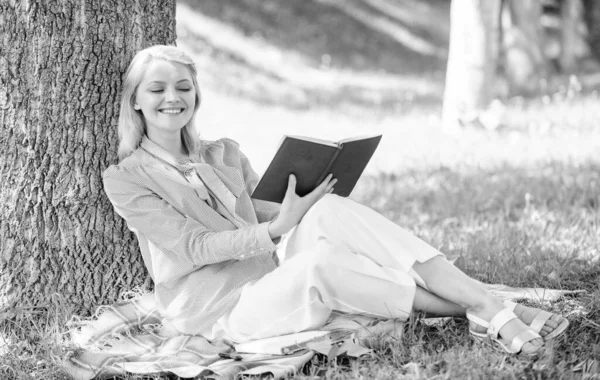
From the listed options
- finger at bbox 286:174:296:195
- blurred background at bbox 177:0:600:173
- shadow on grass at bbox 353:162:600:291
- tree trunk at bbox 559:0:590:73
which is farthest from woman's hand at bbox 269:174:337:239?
tree trunk at bbox 559:0:590:73

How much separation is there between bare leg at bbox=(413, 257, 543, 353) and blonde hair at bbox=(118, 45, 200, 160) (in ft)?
4.22

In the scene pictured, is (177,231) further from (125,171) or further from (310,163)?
(310,163)

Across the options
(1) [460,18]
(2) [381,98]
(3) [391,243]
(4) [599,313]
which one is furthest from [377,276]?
(2) [381,98]

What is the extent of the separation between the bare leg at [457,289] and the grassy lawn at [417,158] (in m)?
Answer: 0.16

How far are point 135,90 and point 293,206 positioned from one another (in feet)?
3.08

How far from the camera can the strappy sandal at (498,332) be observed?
2984 millimetres

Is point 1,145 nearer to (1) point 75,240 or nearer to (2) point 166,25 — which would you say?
(1) point 75,240

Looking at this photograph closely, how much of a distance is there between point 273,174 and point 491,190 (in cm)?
311

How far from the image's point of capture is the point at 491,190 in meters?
5.81

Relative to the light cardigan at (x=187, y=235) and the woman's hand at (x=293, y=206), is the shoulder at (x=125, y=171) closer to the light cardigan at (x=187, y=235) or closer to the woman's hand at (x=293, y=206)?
the light cardigan at (x=187, y=235)

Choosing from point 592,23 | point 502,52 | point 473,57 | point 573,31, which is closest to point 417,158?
point 473,57

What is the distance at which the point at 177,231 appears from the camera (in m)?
3.27

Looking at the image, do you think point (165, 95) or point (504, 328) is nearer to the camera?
point (504, 328)

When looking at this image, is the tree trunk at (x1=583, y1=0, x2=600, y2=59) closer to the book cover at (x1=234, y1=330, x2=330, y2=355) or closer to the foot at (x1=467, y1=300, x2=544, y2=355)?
the foot at (x1=467, y1=300, x2=544, y2=355)
